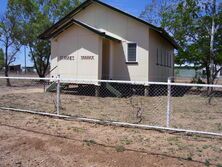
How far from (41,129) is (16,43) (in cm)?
2058

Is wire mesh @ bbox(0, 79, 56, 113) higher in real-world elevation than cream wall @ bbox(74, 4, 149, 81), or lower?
lower

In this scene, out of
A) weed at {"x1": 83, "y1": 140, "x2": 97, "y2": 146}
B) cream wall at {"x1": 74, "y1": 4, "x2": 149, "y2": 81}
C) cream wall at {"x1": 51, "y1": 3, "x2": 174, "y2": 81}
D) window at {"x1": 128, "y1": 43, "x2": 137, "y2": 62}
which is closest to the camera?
weed at {"x1": 83, "y1": 140, "x2": 97, "y2": 146}

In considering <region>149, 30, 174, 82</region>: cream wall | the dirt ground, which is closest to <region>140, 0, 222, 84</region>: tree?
<region>149, 30, 174, 82</region>: cream wall

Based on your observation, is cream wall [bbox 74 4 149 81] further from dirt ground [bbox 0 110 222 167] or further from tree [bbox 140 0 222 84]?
dirt ground [bbox 0 110 222 167]

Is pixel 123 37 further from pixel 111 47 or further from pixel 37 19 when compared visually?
pixel 37 19

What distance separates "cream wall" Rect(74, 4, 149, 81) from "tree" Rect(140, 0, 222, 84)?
4.08 metres

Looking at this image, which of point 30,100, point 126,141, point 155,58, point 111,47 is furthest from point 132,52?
point 126,141

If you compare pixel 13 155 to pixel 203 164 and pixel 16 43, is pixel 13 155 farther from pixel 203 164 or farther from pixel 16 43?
pixel 16 43

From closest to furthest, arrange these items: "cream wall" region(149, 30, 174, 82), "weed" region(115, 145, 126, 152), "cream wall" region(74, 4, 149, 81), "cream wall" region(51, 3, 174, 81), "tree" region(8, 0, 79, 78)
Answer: "weed" region(115, 145, 126, 152), "cream wall" region(51, 3, 174, 81), "cream wall" region(74, 4, 149, 81), "cream wall" region(149, 30, 174, 82), "tree" region(8, 0, 79, 78)

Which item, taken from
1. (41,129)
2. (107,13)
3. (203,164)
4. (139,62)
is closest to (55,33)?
(107,13)

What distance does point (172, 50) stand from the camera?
86.7ft

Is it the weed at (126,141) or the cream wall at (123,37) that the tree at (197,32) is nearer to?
the cream wall at (123,37)

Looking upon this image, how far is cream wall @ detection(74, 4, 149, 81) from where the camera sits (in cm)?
1642

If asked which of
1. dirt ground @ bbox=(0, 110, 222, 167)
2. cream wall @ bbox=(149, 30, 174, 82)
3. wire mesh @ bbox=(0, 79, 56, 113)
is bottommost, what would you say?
dirt ground @ bbox=(0, 110, 222, 167)
